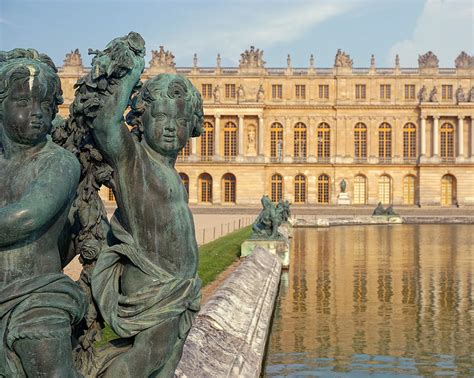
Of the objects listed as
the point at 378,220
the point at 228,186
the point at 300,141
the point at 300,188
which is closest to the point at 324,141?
the point at 300,141

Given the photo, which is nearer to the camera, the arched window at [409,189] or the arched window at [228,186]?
the arched window at [409,189]

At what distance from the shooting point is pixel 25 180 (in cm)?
279

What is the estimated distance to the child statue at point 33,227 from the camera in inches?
103

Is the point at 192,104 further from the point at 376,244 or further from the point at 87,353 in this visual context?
the point at 376,244

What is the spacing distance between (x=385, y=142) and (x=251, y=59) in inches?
532

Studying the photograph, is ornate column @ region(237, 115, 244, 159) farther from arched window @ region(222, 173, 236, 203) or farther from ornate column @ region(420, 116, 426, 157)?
ornate column @ region(420, 116, 426, 157)

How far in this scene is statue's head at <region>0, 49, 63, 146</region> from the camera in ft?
9.18

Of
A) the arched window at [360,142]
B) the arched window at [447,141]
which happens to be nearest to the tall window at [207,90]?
the arched window at [360,142]

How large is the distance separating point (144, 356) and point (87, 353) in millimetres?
264

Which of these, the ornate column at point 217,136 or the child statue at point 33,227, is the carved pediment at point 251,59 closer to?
the ornate column at point 217,136

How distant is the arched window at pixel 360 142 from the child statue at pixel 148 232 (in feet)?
183

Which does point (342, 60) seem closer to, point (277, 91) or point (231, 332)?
point (277, 91)

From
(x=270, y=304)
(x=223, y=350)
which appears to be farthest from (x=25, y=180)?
(x=270, y=304)

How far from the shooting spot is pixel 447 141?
189ft
